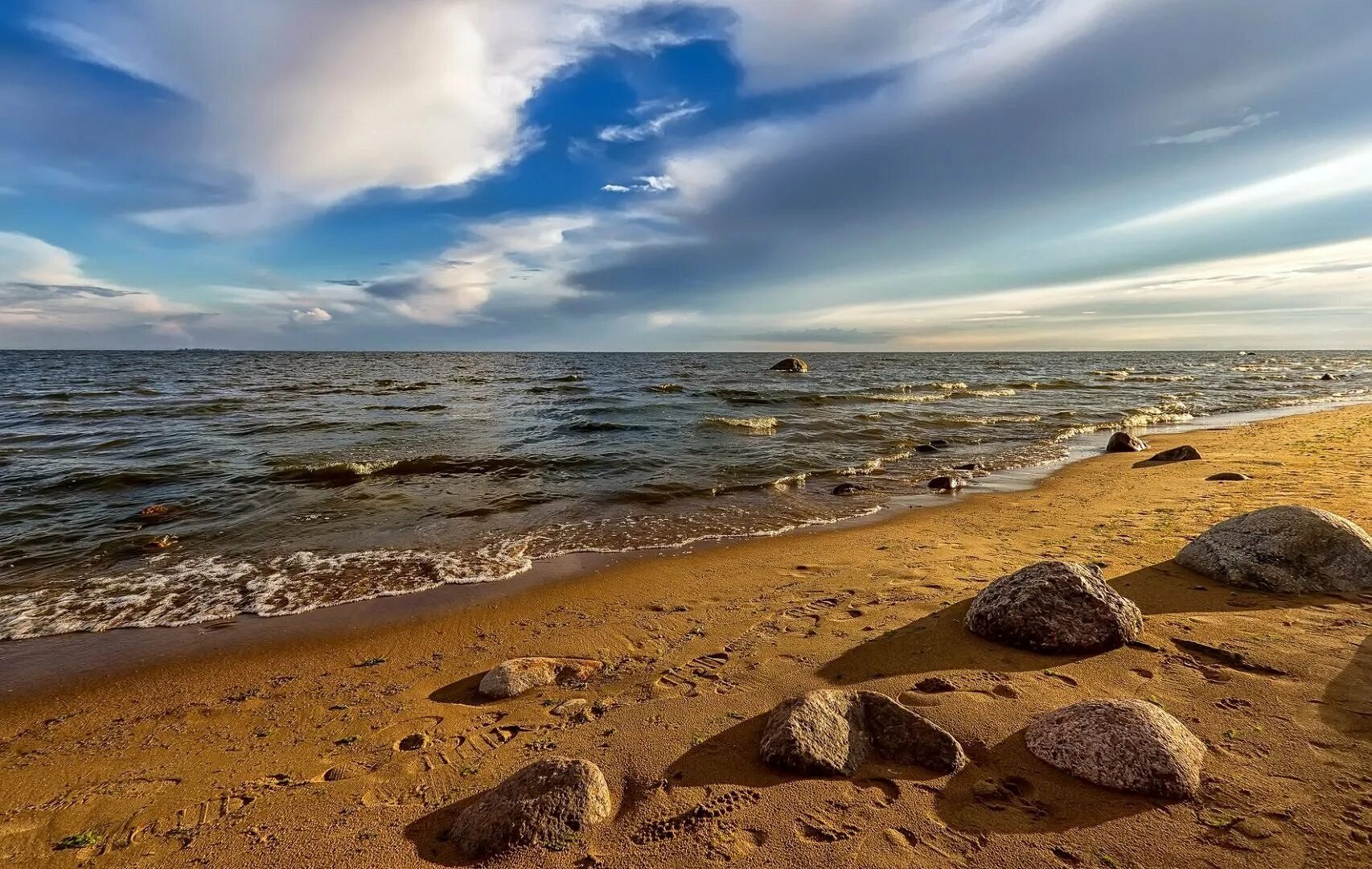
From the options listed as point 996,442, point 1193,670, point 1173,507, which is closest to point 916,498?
point 1173,507

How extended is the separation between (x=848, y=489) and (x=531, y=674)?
9169 millimetres

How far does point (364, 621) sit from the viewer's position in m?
6.55

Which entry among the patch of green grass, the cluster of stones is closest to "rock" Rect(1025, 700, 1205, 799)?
the cluster of stones

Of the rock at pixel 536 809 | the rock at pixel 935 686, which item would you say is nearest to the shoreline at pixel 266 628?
the rock at pixel 536 809

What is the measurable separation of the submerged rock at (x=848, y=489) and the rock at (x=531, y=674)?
8408mm

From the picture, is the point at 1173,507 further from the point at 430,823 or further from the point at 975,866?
the point at 430,823

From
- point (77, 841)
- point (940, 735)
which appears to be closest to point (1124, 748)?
point (940, 735)

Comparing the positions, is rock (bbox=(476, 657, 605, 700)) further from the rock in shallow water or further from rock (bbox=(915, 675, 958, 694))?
the rock in shallow water

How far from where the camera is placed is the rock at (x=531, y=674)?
4809 millimetres

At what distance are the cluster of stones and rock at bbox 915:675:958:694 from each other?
0.04 feet

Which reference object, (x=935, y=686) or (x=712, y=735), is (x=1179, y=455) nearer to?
(x=935, y=686)

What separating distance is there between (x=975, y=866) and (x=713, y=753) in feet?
5.24

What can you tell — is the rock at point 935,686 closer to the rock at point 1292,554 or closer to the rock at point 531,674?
the rock at point 531,674

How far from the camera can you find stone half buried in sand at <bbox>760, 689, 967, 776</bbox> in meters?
3.46
